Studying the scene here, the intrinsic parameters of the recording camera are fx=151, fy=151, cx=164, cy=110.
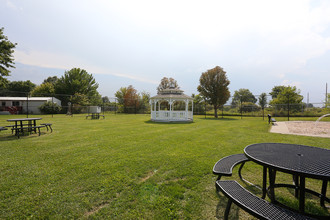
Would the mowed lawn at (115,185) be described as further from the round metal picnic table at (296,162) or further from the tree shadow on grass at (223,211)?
the round metal picnic table at (296,162)

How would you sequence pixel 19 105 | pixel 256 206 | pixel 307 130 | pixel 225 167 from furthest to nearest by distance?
pixel 19 105, pixel 307 130, pixel 225 167, pixel 256 206

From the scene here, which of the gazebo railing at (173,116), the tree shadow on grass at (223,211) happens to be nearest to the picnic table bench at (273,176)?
the tree shadow on grass at (223,211)

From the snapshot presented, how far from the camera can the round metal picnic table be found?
5.54ft

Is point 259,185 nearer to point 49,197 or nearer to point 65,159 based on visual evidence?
point 49,197

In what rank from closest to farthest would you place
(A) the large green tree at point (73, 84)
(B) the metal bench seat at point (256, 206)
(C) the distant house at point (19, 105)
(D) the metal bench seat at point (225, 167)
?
1. (B) the metal bench seat at point (256, 206)
2. (D) the metal bench seat at point (225, 167)
3. (C) the distant house at point (19, 105)
4. (A) the large green tree at point (73, 84)

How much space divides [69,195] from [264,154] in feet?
10.3

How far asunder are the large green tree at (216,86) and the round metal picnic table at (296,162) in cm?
1975

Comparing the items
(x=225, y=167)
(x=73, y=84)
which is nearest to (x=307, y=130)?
(x=225, y=167)

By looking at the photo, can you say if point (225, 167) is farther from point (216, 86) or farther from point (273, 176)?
point (216, 86)

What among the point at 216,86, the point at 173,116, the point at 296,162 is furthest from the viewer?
the point at 216,86

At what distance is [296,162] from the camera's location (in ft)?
6.42

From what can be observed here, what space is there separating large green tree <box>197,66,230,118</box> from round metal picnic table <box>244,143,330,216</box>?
19753 millimetres

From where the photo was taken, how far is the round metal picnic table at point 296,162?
5.54 ft

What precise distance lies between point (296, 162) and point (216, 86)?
820 inches
